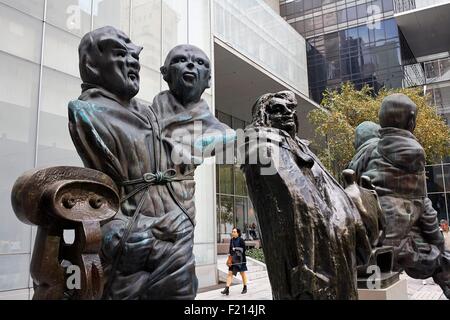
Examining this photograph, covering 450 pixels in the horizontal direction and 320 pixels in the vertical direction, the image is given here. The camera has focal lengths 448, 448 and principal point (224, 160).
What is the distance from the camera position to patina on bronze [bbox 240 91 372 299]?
2.31 m

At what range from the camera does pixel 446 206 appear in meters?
24.7

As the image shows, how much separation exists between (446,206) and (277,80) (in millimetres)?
12748

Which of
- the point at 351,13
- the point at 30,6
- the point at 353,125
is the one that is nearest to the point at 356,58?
the point at 351,13

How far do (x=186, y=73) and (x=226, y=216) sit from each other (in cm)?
2165

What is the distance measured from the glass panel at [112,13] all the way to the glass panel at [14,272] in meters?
4.72

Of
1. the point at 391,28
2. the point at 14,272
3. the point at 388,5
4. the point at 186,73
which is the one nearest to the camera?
the point at 186,73

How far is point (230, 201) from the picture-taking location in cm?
2420

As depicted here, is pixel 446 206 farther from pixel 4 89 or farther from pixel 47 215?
pixel 47 215

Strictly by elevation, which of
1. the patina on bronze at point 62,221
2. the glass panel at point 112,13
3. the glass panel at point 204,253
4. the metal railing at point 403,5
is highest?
the metal railing at point 403,5

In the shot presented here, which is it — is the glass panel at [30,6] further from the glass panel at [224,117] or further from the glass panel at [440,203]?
the glass panel at [440,203]

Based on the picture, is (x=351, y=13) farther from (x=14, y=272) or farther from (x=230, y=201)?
(x=14, y=272)

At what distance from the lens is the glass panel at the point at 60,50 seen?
8312 millimetres

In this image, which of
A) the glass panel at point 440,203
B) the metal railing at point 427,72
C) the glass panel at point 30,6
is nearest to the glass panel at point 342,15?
the metal railing at point 427,72
